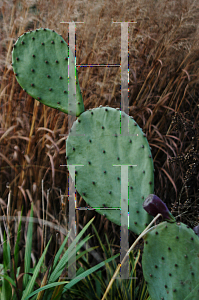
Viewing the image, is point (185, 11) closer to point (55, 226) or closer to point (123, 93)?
point (123, 93)

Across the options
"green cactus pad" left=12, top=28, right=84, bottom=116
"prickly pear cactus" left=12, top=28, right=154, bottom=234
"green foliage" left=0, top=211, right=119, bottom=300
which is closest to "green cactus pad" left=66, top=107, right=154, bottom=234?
"prickly pear cactus" left=12, top=28, right=154, bottom=234

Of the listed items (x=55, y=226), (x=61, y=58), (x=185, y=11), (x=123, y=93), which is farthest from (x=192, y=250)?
(x=185, y=11)

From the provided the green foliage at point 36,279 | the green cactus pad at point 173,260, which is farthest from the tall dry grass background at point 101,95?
the green cactus pad at point 173,260

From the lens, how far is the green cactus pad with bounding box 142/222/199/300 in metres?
0.65

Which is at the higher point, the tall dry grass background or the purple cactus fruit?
the tall dry grass background

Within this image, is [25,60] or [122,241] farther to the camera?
[122,241]

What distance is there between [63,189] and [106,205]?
42cm

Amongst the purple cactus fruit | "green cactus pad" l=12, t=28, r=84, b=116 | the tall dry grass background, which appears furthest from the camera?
the tall dry grass background

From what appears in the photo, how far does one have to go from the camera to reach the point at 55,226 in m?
1.12

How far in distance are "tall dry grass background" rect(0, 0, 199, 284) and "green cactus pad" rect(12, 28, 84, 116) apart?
0.31 meters

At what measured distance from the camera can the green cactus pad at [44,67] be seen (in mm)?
905

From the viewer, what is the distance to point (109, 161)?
86cm

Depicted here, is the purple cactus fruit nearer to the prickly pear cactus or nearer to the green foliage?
the prickly pear cactus

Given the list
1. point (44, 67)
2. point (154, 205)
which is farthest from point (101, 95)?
point (154, 205)
